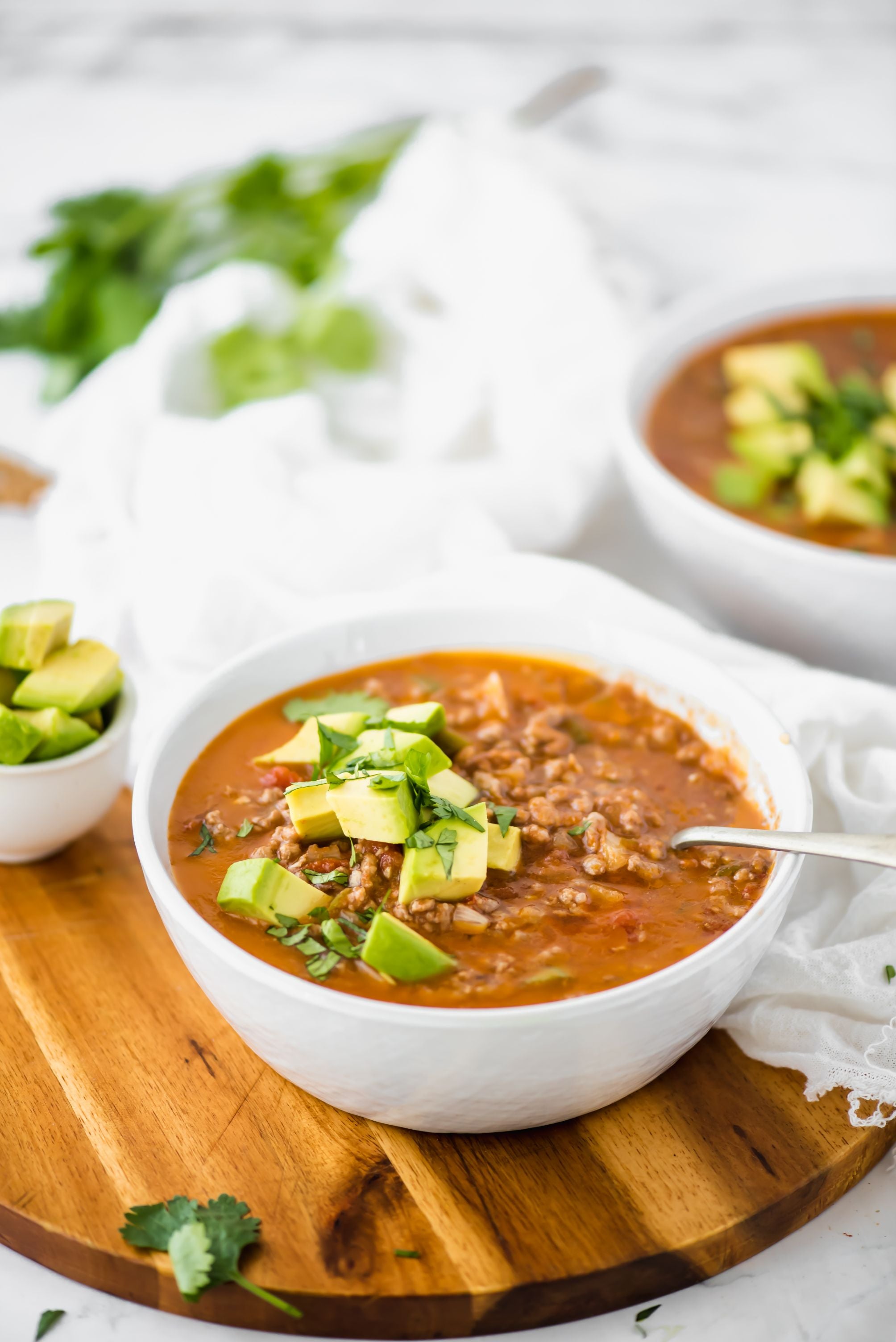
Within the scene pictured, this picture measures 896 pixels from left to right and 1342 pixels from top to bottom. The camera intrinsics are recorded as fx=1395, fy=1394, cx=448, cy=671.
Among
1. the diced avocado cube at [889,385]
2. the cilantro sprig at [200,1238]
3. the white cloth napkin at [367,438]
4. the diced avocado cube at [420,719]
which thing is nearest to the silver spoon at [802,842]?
the diced avocado cube at [420,719]

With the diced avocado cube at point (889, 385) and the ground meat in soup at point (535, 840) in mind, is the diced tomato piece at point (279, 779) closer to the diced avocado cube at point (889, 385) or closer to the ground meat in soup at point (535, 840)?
the ground meat in soup at point (535, 840)

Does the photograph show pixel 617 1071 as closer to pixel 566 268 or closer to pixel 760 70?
pixel 566 268

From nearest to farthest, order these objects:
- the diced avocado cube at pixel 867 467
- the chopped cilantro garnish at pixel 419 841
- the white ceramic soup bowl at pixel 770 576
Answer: the chopped cilantro garnish at pixel 419 841 → the white ceramic soup bowl at pixel 770 576 → the diced avocado cube at pixel 867 467

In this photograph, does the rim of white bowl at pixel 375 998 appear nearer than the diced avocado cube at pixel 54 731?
Yes

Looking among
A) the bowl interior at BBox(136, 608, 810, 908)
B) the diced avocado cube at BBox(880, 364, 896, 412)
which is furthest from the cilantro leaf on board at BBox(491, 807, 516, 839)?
the diced avocado cube at BBox(880, 364, 896, 412)

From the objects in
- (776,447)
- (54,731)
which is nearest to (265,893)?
(54,731)

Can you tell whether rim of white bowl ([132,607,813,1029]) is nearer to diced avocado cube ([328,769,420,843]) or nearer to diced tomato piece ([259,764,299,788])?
diced tomato piece ([259,764,299,788])

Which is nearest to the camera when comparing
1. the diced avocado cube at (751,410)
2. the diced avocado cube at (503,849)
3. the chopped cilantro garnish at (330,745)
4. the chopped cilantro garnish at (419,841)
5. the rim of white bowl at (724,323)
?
the chopped cilantro garnish at (419,841)
